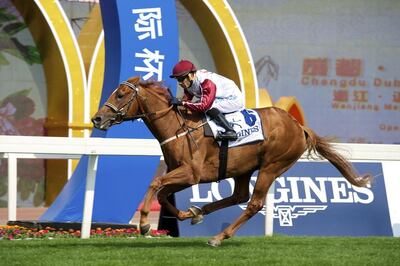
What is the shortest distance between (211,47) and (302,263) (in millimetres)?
11126

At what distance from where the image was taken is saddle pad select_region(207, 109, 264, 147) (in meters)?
9.60

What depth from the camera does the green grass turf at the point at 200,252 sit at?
8.08 meters

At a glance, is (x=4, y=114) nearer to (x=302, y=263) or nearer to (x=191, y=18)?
(x=191, y=18)

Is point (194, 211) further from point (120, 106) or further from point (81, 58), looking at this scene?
point (81, 58)

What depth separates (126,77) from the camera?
12.5 meters

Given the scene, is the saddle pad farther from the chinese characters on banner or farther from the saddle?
the chinese characters on banner

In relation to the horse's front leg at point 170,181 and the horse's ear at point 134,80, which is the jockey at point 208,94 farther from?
the horse's front leg at point 170,181

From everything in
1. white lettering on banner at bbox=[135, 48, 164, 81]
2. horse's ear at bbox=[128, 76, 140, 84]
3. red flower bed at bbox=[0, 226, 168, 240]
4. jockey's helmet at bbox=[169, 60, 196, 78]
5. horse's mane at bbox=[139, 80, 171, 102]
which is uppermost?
white lettering on banner at bbox=[135, 48, 164, 81]

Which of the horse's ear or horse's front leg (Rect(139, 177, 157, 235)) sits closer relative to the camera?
horse's front leg (Rect(139, 177, 157, 235))

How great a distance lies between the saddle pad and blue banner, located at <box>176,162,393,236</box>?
65.3 inches

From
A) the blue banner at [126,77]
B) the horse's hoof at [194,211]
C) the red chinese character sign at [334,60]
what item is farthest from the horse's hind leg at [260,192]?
the red chinese character sign at [334,60]

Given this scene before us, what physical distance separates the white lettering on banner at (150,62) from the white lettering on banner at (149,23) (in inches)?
7.9

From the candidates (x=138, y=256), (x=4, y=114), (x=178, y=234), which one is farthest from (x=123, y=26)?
(x=4, y=114)

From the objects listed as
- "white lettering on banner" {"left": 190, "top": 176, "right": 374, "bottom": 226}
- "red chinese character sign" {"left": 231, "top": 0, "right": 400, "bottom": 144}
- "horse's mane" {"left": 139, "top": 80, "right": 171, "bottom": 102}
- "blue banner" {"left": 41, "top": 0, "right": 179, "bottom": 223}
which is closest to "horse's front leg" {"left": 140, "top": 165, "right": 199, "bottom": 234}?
"horse's mane" {"left": 139, "top": 80, "right": 171, "bottom": 102}
